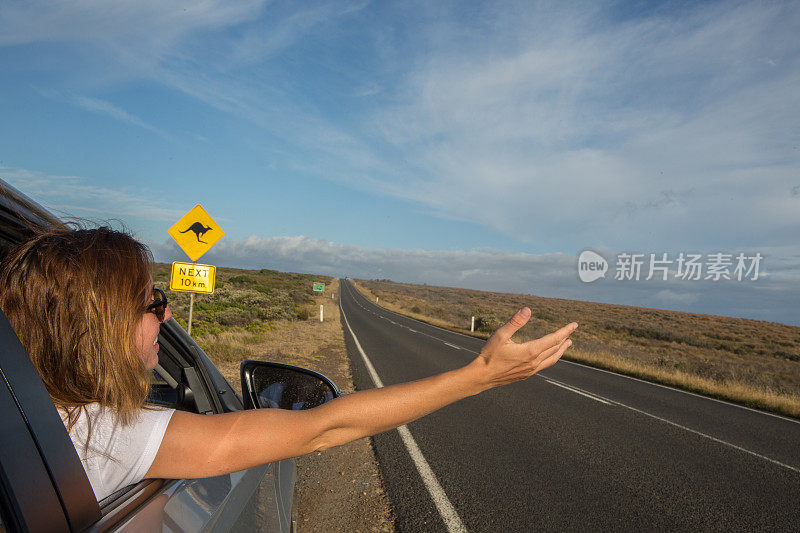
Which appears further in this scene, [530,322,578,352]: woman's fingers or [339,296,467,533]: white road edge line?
[339,296,467,533]: white road edge line

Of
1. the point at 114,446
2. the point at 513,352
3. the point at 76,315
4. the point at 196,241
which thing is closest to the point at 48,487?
the point at 114,446

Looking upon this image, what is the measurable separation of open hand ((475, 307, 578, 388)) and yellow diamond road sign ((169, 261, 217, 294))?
25.9ft

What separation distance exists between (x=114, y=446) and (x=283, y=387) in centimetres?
107

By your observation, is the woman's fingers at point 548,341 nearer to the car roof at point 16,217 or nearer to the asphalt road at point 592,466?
the car roof at point 16,217

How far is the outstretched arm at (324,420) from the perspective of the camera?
43.3 inches

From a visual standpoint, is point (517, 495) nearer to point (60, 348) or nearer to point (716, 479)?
point (716, 479)

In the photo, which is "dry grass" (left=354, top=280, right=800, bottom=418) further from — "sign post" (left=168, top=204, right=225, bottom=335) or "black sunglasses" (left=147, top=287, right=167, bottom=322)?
"black sunglasses" (left=147, top=287, right=167, bottom=322)

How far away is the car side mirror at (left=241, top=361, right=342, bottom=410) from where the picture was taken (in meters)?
2.03

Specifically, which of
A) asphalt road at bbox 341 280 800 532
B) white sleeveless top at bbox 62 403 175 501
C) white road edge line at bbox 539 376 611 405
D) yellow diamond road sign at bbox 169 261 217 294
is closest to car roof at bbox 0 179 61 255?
white sleeveless top at bbox 62 403 175 501

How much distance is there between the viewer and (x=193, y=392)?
203 centimetres

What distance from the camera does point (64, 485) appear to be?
819mm

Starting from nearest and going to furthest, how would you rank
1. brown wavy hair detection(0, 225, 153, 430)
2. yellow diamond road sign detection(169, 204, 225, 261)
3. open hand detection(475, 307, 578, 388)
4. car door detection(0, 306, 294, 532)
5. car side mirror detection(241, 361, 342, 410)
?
car door detection(0, 306, 294, 532), brown wavy hair detection(0, 225, 153, 430), open hand detection(475, 307, 578, 388), car side mirror detection(241, 361, 342, 410), yellow diamond road sign detection(169, 204, 225, 261)

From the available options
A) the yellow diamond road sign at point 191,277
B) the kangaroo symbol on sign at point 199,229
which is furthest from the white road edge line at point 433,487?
the kangaroo symbol on sign at point 199,229

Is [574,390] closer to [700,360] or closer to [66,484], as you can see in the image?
[66,484]
